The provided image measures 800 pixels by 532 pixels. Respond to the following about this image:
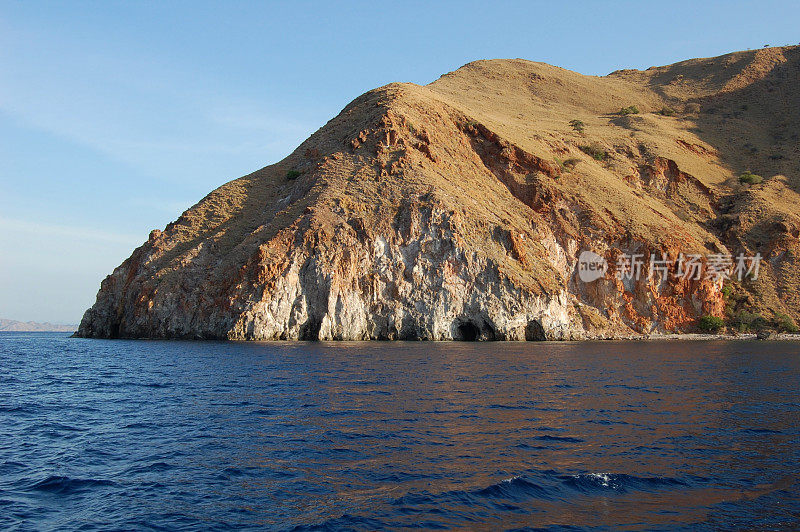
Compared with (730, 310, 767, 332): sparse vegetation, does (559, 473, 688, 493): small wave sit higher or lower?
lower

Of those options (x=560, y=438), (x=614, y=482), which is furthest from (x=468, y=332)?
(x=614, y=482)

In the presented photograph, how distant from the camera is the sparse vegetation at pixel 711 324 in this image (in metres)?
70.2

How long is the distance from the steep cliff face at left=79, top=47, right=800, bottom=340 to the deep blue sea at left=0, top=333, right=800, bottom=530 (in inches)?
1236

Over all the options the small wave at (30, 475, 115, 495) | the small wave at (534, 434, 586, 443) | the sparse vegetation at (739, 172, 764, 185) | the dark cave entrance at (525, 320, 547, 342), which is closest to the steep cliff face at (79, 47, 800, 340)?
the dark cave entrance at (525, 320, 547, 342)

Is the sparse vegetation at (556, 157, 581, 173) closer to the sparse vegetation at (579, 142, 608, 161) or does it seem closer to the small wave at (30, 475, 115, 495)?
the sparse vegetation at (579, 142, 608, 161)

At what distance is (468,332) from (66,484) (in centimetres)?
5484

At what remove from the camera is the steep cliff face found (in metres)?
60.6

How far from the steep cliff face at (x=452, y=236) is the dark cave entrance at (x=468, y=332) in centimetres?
35

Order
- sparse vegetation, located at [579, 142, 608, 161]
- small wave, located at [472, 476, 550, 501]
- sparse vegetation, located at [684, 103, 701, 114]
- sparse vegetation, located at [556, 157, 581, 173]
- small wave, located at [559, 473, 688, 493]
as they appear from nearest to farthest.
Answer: small wave, located at [472, 476, 550, 501]
small wave, located at [559, 473, 688, 493]
sparse vegetation, located at [556, 157, 581, 173]
sparse vegetation, located at [579, 142, 608, 161]
sparse vegetation, located at [684, 103, 701, 114]

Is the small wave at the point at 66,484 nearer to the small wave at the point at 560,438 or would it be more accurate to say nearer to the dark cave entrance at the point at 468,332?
the small wave at the point at 560,438

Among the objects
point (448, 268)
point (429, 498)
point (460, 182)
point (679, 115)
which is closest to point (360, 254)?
point (448, 268)

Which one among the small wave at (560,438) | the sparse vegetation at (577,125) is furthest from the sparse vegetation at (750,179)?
the small wave at (560,438)

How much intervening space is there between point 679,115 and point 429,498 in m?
146

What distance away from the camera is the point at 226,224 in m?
75.6
